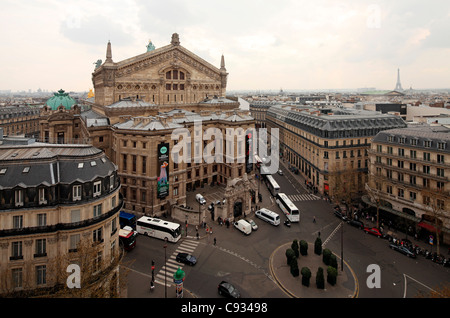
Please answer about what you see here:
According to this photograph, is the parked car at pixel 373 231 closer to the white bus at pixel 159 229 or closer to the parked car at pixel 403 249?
the parked car at pixel 403 249

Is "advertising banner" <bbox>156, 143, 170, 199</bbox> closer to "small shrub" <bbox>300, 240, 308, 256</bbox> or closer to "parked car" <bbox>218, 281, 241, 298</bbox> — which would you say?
"parked car" <bbox>218, 281, 241, 298</bbox>

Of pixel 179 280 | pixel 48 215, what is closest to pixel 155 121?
pixel 48 215

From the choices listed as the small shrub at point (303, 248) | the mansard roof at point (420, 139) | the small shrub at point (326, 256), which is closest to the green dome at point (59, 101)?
the small shrub at point (303, 248)

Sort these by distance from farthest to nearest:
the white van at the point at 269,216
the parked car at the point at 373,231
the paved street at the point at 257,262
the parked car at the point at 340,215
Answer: the parked car at the point at 340,215 → the white van at the point at 269,216 → the parked car at the point at 373,231 → the paved street at the point at 257,262

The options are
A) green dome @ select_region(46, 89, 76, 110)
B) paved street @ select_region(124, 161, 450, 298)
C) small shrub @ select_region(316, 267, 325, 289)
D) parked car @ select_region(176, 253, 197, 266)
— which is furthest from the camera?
green dome @ select_region(46, 89, 76, 110)

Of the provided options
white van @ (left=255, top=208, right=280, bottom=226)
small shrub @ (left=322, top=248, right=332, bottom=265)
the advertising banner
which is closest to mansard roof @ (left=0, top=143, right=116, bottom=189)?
the advertising banner

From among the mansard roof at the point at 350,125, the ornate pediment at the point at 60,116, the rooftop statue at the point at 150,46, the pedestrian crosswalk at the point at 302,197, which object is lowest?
the pedestrian crosswalk at the point at 302,197
